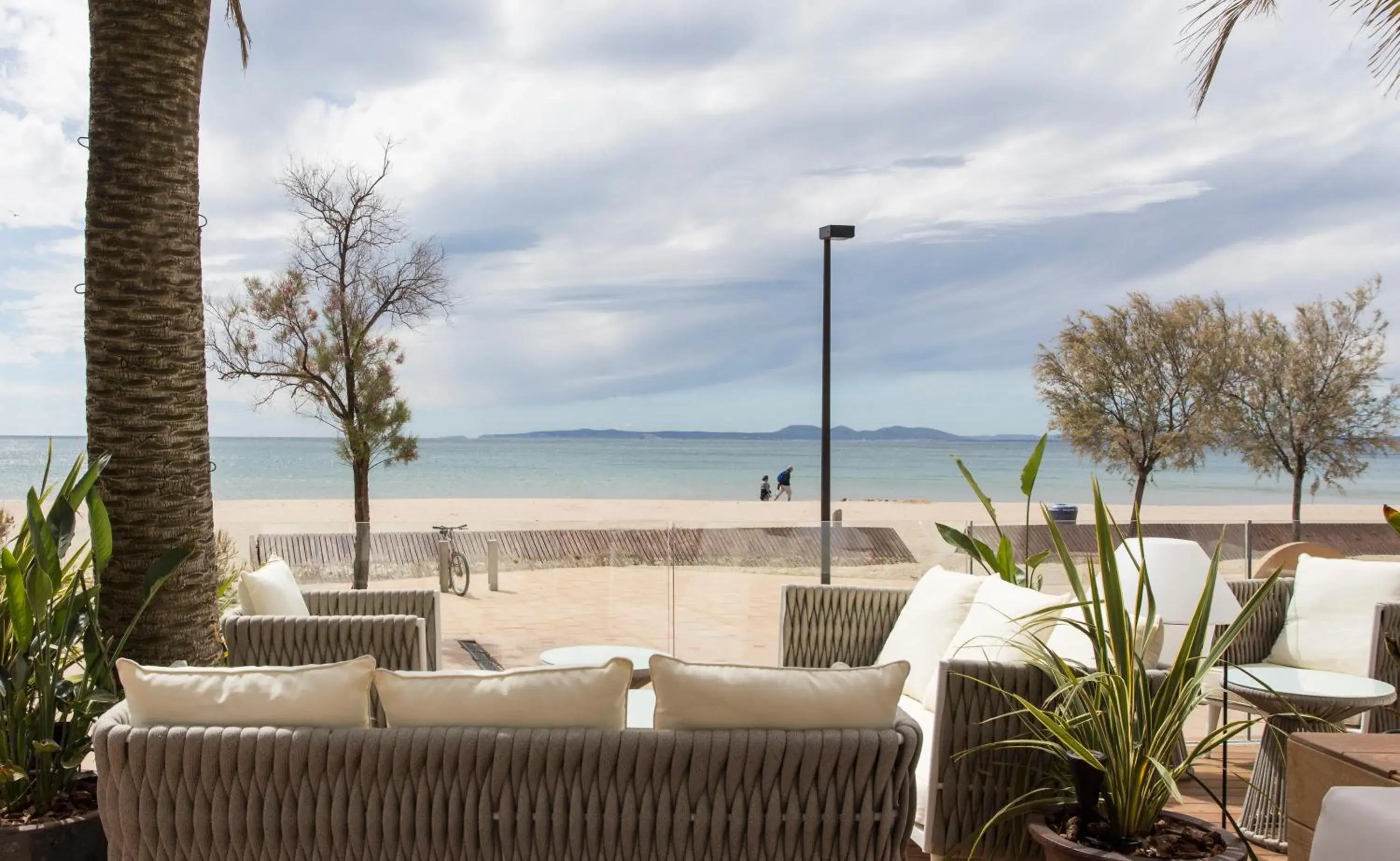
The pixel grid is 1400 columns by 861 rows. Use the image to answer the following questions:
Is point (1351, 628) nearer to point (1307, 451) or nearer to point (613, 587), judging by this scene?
point (613, 587)

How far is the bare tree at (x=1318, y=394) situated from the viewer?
2053 centimetres

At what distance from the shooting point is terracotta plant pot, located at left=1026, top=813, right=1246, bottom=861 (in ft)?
7.39

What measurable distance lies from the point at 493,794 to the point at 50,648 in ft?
4.87

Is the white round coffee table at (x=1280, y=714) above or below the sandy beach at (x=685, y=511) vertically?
above

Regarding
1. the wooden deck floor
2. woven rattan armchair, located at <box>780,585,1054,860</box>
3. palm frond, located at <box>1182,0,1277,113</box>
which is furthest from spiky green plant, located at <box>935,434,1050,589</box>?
palm frond, located at <box>1182,0,1277,113</box>

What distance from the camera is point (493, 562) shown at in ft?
20.3

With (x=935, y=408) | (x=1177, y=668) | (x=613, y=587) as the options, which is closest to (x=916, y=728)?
(x=1177, y=668)

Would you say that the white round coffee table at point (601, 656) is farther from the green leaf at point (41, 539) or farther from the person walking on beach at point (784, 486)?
the person walking on beach at point (784, 486)

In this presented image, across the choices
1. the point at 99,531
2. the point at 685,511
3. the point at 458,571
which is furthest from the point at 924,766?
the point at 685,511

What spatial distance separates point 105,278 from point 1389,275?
40913mm

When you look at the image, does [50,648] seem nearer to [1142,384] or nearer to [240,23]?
[240,23]

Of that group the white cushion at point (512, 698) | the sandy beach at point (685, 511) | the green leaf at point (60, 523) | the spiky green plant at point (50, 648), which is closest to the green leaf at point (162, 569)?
the spiky green plant at point (50, 648)

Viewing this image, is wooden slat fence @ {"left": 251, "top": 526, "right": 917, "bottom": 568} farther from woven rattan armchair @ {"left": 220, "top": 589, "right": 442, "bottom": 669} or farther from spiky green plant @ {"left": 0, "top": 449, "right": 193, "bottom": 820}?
spiky green plant @ {"left": 0, "top": 449, "right": 193, "bottom": 820}

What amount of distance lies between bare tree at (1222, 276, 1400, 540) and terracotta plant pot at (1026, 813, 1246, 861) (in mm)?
19545
